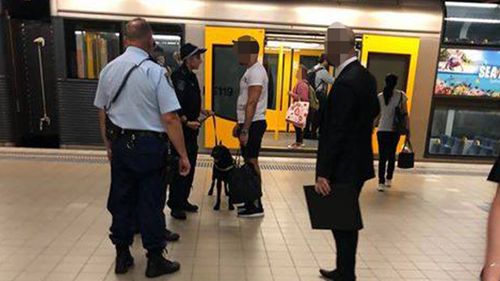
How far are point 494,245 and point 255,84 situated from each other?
2642 millimetres

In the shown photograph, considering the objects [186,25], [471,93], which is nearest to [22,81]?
[186,25]

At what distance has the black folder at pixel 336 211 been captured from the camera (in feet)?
7.64

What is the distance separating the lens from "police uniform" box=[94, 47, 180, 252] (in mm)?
2464

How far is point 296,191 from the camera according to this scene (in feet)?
15.6

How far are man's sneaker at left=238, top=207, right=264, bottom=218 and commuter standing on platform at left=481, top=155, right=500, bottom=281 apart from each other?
275 cm

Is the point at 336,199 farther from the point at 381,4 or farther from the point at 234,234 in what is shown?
the point at 381,4

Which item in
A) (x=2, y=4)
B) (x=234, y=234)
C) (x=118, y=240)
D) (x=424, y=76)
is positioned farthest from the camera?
(x=424, y=76)

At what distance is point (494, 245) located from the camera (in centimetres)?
116

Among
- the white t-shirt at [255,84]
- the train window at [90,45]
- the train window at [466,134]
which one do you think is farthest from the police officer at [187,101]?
the train window at [466,134]

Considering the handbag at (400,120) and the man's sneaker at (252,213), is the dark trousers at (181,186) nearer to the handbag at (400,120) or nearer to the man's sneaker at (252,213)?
the man's sneaker at (252,213)

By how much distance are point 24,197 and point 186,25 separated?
132 inches

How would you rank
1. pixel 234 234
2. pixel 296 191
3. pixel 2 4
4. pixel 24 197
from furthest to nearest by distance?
pixel 2 4 < pixel 296 191 < pixel 24 197 < pixel 234 234

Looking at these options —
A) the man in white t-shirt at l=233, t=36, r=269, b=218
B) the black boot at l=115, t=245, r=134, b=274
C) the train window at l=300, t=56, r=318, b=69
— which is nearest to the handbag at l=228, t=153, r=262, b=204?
the man in white t-shirt at l=233, t=36, r=269, b=218

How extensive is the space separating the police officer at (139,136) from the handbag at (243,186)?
1.02m
